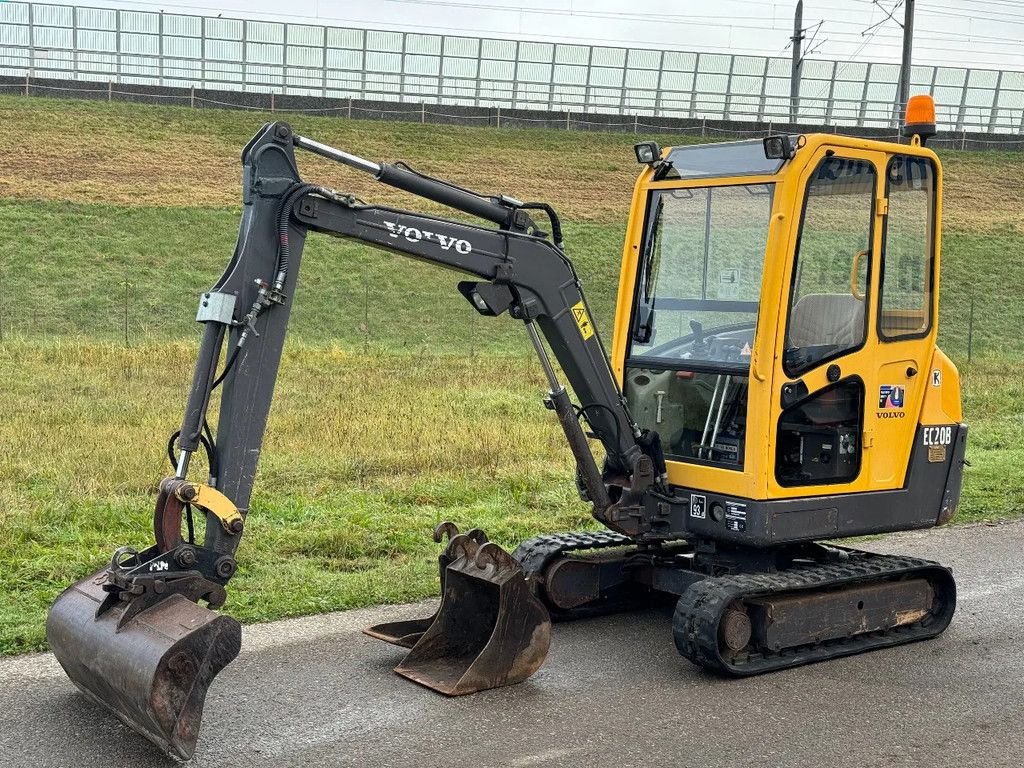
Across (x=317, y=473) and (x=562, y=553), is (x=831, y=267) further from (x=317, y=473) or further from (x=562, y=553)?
(x=317, y=473)

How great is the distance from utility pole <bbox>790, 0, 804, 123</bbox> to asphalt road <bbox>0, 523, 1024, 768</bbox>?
42063 mm

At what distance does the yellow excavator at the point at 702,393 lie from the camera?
19.3ft

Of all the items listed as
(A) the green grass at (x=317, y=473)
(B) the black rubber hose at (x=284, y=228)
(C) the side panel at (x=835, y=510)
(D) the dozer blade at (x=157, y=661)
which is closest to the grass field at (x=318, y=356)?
(A) the green grass at (x=317, y=473)

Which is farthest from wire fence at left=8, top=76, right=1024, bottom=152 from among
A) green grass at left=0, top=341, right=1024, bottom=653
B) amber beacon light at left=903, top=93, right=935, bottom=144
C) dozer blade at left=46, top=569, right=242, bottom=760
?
dozer blade at left=46, top=569, right=242, bottom=760

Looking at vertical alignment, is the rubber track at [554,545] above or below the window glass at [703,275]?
below

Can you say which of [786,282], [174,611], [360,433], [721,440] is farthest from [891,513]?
[360,433]

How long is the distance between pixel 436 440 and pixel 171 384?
213 inches

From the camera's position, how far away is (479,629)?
6711 mm

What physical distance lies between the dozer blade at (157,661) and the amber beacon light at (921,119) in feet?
16.1

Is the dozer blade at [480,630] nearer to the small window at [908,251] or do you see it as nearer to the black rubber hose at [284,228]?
the black rubber hose at [284,228]

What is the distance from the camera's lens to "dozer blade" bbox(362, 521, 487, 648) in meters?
6.74

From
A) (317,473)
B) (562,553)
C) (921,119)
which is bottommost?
(317,473)

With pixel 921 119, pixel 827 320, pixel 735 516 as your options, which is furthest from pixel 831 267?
pixel 735 516

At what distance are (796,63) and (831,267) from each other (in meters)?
42.1
